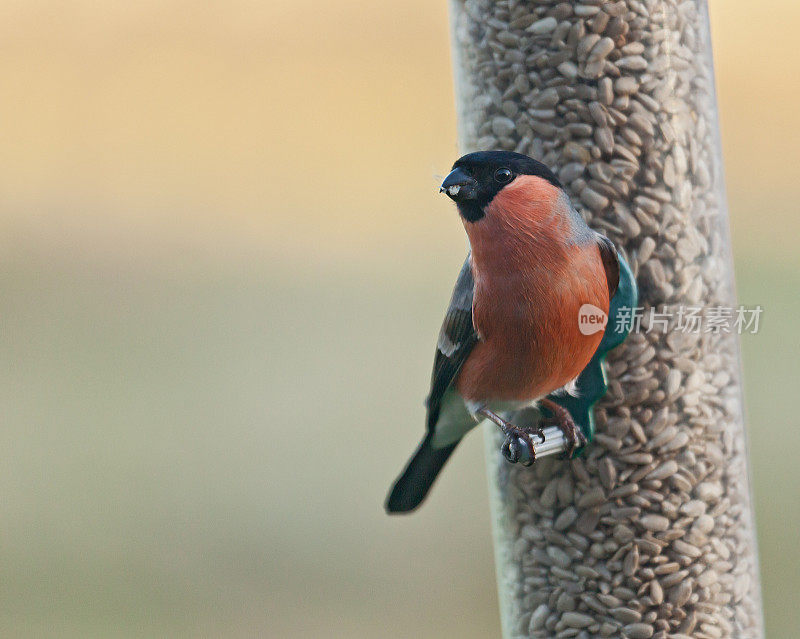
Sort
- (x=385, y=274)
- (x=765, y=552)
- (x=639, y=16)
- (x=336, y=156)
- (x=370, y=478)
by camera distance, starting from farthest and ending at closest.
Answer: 1. (x=336, y=156)
2. (x=385, y=274)
3. (x=370, y=478)
4. (x=765, y=552)
5. (x=639, y=16)

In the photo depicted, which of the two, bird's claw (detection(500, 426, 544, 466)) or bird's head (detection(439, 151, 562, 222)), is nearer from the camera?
bird's head (detection(439, 151, 562, 222))

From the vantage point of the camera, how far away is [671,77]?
2.44 meters

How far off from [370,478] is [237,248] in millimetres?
2560

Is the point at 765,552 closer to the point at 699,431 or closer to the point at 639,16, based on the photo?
the point at 699,431

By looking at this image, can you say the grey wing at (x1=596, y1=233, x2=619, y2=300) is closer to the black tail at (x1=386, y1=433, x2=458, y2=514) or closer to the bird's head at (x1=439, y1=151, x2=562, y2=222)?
the bird's head at (x1=439, y1=151, x2=562, y2=222)

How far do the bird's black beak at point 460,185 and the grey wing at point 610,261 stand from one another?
0.37 m

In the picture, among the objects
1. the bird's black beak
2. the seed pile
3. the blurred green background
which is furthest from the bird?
the blurred green background

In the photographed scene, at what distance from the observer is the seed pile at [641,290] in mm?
2410

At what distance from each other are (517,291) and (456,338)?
0.22 metres

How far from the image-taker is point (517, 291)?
7.16 feet

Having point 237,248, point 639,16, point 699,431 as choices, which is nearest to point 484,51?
point 639,16

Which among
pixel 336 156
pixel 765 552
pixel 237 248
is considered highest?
pixel 336 156

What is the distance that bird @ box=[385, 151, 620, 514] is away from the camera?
216 centimetres

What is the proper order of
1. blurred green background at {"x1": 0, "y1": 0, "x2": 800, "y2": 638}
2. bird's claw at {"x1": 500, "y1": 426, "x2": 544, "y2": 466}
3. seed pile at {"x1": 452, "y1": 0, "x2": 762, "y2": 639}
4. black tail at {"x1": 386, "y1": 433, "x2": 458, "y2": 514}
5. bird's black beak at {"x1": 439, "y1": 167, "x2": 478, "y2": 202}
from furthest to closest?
blurred green background at {"x1": 0, "y1": 0, "x2": 800, "y2": 638} < black tail at {"x1": 386, "y1": 433, "x2": 458, "y2": 514} < seed pile at {"x1": 452, "y1": 0, "x2": 762, "y2": 639} < bird's claw at {"x1": 500, "y1": 426, "x2": 544, "y2": 466} < bird's black beak at {"x1": 439, "y1": 167, "x2": 478, "y2": 202}
